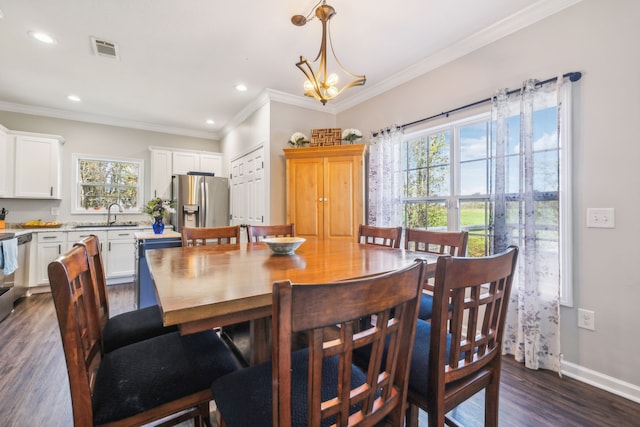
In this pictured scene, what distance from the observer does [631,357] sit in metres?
1.75

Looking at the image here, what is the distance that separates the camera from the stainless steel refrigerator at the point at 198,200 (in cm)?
467

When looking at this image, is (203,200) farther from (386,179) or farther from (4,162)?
(386,179)

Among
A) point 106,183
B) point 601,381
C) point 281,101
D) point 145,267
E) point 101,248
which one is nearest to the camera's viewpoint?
point 601,381

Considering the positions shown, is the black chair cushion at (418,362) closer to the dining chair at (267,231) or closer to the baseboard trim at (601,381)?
the dining chair at (267,231)

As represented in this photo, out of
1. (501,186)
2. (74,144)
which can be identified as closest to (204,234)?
(501,186)

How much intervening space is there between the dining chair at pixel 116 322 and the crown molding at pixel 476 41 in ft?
10.3

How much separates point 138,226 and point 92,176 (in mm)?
1139

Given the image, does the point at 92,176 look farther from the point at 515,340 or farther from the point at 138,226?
the point at 515,340

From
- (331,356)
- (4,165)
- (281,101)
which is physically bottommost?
(331,356)

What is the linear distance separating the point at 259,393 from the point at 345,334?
40 cm

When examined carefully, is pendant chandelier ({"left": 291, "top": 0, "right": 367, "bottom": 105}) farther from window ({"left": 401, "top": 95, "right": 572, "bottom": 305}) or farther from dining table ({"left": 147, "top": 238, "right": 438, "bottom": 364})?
window ({"left": 401, "top": 95, "right": 572, "bottom": 305})

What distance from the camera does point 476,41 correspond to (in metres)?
2.53

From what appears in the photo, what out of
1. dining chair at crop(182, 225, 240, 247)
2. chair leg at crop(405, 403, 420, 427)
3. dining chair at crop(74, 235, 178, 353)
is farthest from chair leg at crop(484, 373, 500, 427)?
dining chair at crop(182, 225, 240, 247)

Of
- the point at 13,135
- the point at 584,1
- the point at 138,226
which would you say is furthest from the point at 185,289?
the point at 13,135
